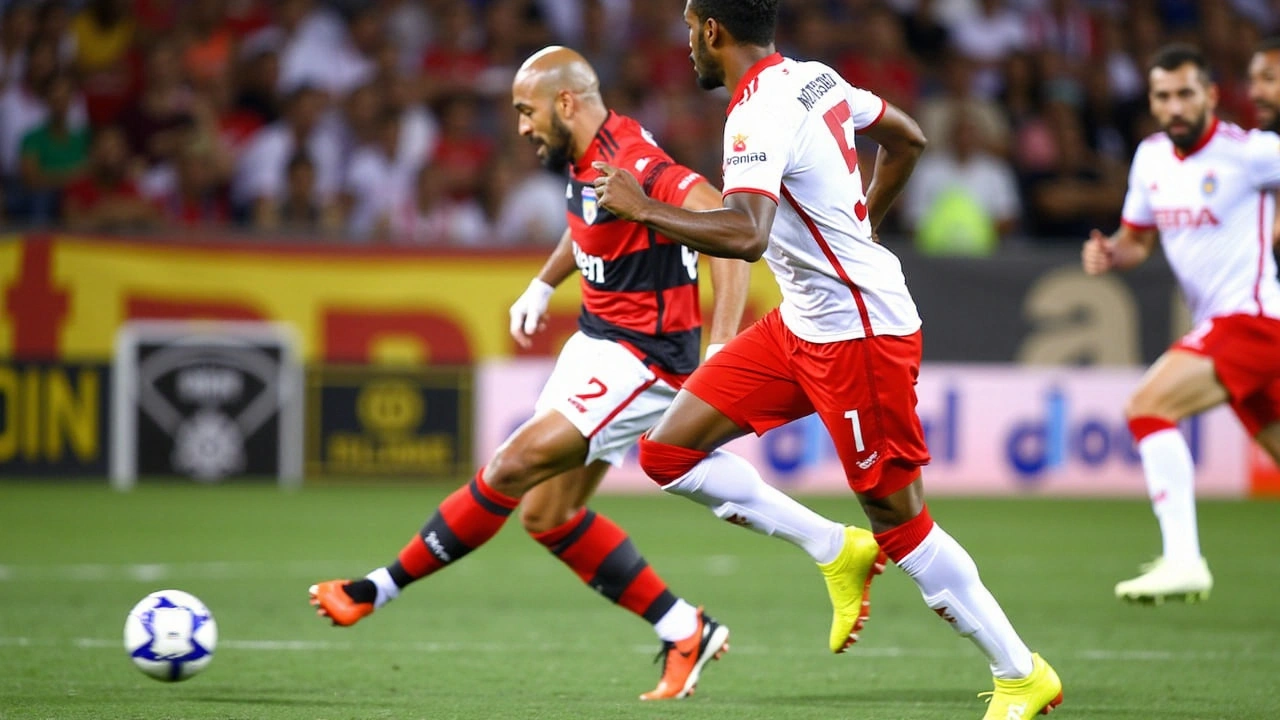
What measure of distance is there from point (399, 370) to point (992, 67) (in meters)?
6.70

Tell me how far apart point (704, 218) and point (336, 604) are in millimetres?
2137

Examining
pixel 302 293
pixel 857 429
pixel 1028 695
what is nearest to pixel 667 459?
pixel 857 429

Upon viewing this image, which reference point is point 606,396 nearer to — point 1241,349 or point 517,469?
point 517,469

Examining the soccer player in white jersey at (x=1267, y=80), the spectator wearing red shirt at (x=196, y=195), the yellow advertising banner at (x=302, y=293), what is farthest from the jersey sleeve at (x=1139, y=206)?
the spectator wearing red shirt at (x=196, y=195)

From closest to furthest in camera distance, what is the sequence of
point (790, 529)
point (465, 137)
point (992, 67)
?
point (790, 529), point (465, 137), point (992, 67)

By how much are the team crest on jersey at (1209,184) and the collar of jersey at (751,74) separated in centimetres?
301

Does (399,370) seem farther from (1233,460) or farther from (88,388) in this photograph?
(1233,460)

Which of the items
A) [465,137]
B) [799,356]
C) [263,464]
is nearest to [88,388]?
[263,464]

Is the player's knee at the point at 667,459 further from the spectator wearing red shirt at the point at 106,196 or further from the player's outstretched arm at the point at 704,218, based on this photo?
the spectator wearing red shirt at the point at 106,196

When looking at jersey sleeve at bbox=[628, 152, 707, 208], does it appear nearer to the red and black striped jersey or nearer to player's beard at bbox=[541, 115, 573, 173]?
the red and black striped jersey

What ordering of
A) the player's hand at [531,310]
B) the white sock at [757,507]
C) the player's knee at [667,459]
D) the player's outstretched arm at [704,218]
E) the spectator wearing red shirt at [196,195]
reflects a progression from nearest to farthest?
the player's outstretched arm at [704,218] → the player's knee at [667,459] → the white sock at [757,507] → the player's hand at [531,310] → the spectator wearing red shirt at [196,195]

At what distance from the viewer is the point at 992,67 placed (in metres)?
16.6

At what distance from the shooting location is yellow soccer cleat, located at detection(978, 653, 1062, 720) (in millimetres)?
5059

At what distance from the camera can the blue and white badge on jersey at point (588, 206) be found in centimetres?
616
